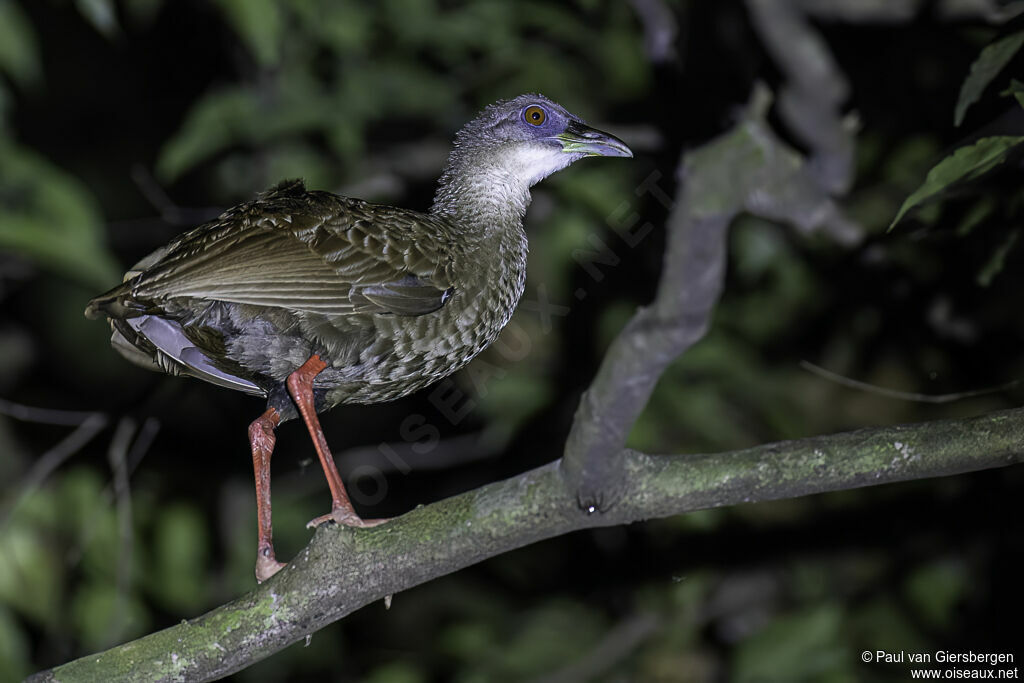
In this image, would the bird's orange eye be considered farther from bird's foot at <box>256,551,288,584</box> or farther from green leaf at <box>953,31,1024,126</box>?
bird's foot at <box>256,551,288,584</box>

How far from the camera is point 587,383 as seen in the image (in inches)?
236

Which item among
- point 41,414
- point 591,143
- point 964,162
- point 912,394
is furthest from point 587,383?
point 964,162

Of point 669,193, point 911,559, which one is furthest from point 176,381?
point 911,559

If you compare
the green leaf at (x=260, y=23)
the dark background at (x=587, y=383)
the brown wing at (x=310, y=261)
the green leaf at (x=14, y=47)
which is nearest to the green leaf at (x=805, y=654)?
the dark background at (x=587, y=383)

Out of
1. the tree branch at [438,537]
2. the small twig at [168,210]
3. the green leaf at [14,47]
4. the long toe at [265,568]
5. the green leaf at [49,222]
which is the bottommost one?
the tree branch at [438,537]

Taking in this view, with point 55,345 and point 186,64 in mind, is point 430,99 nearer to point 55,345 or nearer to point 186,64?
point 186,64

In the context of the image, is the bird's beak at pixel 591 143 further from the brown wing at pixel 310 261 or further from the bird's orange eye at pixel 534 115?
the brown wing at pixel 310 261

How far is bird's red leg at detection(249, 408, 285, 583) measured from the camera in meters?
3.02

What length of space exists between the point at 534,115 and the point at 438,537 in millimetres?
1476

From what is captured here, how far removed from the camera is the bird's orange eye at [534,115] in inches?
134

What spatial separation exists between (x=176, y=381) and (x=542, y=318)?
6.63 ft

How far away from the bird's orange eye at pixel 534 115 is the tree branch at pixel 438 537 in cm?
124

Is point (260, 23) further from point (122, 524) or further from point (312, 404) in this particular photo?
point (122, 524)

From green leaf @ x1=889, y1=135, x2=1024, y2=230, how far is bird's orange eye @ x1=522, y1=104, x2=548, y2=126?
4.45ft
